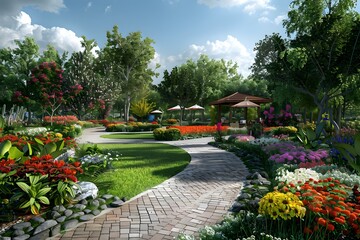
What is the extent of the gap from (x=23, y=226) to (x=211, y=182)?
13.1ft

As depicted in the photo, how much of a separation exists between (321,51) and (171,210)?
559 inches

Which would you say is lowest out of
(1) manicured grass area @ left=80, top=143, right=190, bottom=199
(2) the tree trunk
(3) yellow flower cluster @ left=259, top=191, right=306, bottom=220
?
(1) manicured grass area @ left=80, top=143, right=190, bottom=199

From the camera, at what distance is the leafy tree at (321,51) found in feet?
46.0

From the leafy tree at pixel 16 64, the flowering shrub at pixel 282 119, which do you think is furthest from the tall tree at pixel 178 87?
the leafy tree at pixel 16 64

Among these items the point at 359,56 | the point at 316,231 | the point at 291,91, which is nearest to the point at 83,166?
the point at 316,231

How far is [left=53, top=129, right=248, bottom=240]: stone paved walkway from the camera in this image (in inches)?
150

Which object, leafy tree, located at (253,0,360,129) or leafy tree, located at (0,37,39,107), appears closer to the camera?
leafy tree, located at (253,0,360,129)

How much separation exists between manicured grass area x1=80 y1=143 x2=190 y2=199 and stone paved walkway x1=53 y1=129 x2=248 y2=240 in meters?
0.34

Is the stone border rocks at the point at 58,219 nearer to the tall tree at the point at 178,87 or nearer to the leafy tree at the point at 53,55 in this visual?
the tall tree at the point at 178,87

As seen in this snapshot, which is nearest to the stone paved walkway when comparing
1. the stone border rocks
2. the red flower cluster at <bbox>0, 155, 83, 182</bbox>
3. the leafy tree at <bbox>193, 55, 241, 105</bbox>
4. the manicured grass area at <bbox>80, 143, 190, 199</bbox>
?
the stone border rocks

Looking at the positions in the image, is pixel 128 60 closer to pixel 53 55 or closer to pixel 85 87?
pixel 85 87

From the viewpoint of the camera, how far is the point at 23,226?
150 inches

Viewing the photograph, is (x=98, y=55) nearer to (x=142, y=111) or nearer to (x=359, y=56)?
(x=142, y=111)

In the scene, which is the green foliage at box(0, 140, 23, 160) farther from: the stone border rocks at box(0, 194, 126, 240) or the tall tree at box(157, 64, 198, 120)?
the tall tree at box(157, 64, 198, 120)
